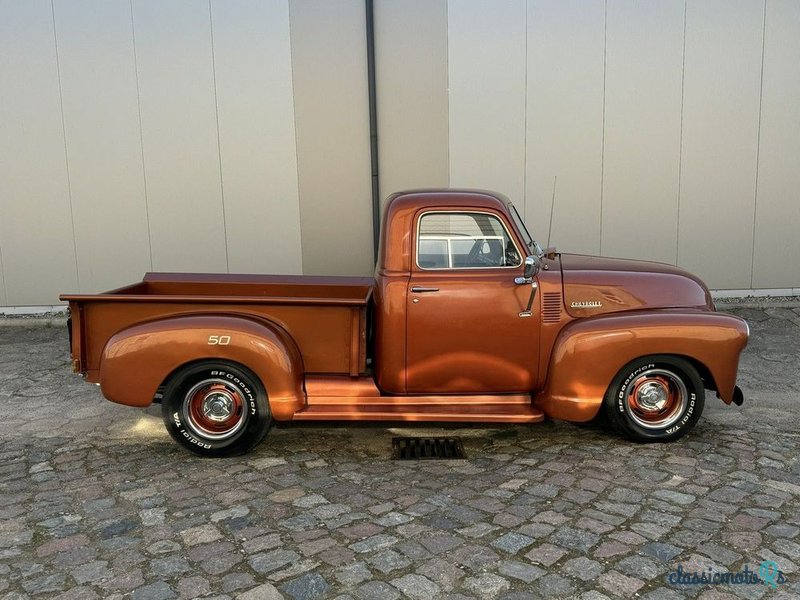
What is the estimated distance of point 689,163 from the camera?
8.78 m

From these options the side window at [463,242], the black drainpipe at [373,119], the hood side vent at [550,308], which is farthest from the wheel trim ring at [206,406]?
the black drainpipe at [373,119]

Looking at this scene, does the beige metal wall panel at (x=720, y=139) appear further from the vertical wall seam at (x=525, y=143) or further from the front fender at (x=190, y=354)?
the front fender at (x=190, y=354)

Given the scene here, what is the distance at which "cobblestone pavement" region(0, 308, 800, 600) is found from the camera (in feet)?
10.3

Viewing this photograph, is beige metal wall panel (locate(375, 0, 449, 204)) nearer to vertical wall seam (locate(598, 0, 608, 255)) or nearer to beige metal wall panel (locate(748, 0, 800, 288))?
vertical wall seam (locate(598, 0, 608, 255))

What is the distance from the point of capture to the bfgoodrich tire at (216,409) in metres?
4.55

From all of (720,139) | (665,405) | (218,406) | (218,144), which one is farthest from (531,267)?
(720,139)

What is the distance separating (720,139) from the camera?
28.7 feet

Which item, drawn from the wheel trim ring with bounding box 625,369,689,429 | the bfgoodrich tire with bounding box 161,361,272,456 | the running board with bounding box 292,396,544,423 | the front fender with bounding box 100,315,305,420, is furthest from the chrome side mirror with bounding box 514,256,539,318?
the bfgoodrich tire with bounding box 161,361,272,456

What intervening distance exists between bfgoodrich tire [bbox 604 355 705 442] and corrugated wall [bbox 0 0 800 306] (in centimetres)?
438

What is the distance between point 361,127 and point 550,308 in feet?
15.5

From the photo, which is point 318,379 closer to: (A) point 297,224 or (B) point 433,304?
(B) point 433,304

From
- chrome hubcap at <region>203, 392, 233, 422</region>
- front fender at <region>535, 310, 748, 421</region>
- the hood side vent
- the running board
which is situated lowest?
the running board

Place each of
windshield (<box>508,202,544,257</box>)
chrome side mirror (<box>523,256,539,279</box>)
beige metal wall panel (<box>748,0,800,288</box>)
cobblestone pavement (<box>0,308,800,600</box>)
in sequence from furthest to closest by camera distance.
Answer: beige metal wall panel (<box>748,0,800,288</box>), windshield (<box>508,202,544,257</box>), chrome side mirror (<box>523,256,539,279</box>), cobblestone pavement (<box>0,308,800,600</box>)

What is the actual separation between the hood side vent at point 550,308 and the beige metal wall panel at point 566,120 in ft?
13.7
